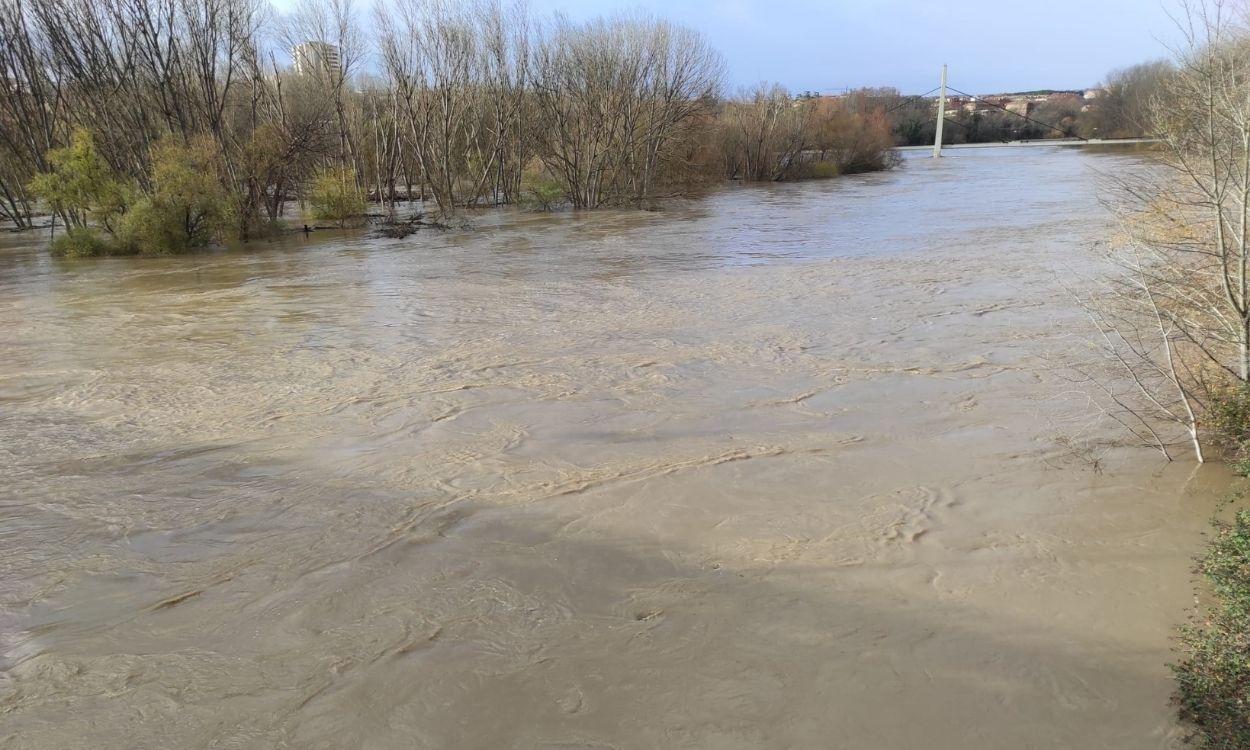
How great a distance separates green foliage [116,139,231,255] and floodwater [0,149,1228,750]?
955cm

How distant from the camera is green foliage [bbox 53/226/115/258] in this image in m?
20.4

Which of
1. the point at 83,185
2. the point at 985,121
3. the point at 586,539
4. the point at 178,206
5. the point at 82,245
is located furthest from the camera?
the point at 985,121

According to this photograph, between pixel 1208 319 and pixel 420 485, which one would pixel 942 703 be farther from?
pixel 1208 319

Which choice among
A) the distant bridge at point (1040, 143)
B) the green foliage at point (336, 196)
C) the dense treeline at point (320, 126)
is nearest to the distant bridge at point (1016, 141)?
the distant bridge at point (1040, 143)

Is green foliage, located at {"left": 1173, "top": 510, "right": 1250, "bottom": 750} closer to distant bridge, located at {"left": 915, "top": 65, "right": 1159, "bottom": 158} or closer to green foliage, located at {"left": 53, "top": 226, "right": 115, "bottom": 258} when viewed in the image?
green foliage, located at {"left": 53, "top": 226, "right": 115, "bottom": 258}

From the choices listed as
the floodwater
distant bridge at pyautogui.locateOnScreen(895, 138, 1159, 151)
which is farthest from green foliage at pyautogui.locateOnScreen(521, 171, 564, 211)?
distant bridge at pyautogui.locateOnScreen(895, 138, 1159, 151)

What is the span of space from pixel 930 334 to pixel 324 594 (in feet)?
27.4

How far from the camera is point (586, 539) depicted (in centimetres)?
527

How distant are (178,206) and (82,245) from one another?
278 cm

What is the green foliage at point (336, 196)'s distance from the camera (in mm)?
26469

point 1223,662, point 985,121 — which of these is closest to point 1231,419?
point 1223,662

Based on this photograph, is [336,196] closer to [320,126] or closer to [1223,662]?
[320,126]

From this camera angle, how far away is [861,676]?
3.89 metres

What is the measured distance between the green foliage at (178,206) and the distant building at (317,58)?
42.0 feet
